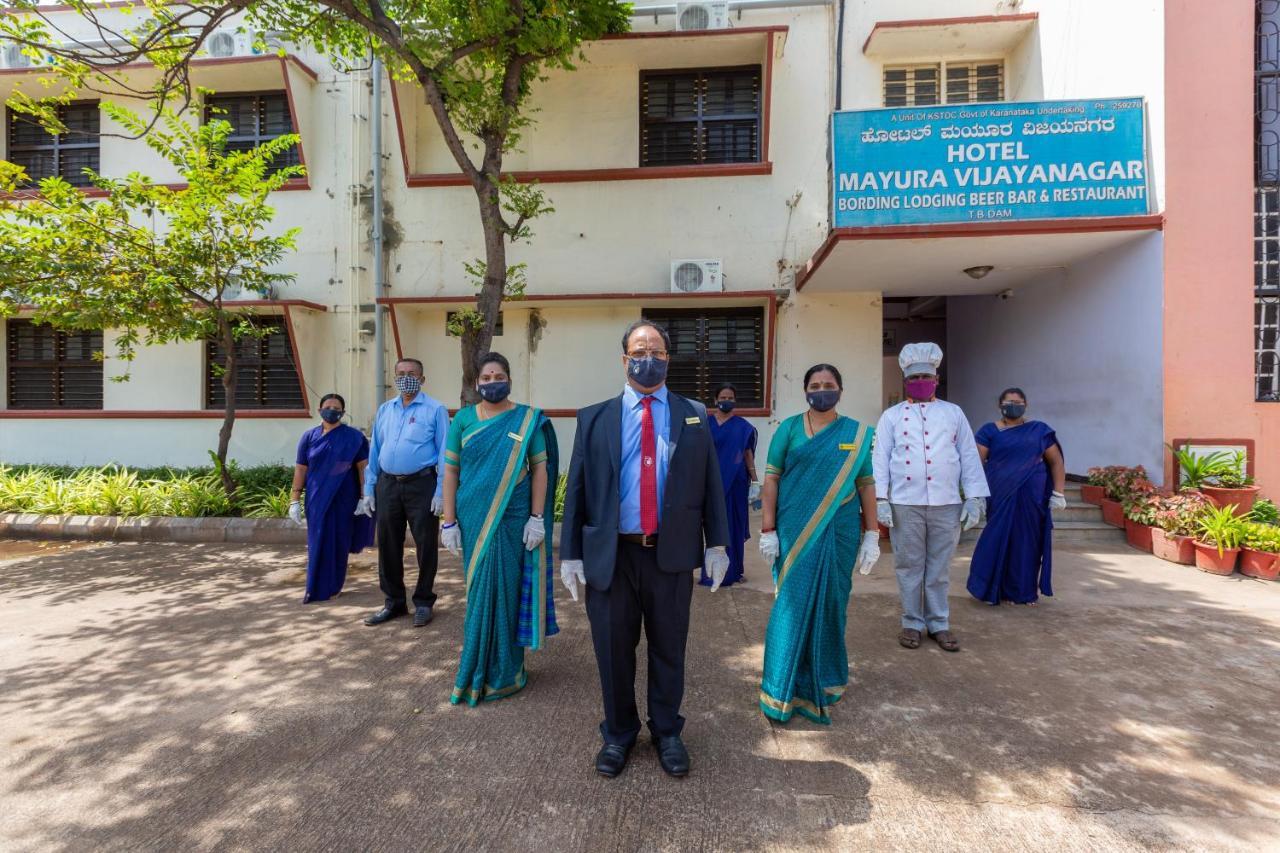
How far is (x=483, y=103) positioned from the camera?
6.43m

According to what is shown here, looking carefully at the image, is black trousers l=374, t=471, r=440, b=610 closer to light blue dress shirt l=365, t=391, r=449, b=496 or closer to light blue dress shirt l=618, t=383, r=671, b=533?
light blue dress shirt l=365, t=391, r=449, b=496

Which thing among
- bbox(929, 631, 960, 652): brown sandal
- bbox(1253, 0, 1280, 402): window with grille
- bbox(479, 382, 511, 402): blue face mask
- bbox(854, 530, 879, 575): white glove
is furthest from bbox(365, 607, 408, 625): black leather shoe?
bbox(1253, 0, 1280, 402): window with grille

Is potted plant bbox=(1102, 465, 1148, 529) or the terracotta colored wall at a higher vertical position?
the terracotta colored wall

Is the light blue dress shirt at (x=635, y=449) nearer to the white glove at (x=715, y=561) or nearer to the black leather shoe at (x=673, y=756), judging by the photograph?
the white glove at (x=715, y=561)

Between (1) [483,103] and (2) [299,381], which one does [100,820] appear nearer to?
(1) [483,103]

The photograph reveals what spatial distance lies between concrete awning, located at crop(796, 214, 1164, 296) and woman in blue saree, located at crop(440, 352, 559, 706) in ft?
15.0

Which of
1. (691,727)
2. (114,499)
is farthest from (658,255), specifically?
(114,499)

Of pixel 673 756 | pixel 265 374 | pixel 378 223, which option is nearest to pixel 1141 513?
pixel 673 756

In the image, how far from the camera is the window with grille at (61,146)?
9680 mm

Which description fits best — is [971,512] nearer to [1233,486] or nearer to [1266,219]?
[1233,486]

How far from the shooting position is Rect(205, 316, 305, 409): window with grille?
30.5ft

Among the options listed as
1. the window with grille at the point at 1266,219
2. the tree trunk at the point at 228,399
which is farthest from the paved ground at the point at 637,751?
the window with grille at the point at 1266,219

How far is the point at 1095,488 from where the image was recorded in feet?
23.1

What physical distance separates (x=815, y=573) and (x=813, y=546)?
132mm
